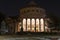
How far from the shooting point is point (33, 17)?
82.4 meters

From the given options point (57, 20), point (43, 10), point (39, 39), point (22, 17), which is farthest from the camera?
point (43, 10)

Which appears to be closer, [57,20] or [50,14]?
[57,20]

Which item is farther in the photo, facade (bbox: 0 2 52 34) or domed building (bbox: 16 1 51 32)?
domed building (bbox: 16 1 51 32)

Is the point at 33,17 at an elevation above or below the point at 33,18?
above

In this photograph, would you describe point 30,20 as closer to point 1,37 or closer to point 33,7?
point 33,7

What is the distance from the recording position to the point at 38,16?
82812mm

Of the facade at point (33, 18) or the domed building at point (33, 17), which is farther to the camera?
the domed building at point (33, 17)

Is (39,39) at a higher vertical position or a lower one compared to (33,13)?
lower

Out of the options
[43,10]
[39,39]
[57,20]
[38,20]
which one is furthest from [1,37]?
[43,10]

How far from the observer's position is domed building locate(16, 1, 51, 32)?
262ft

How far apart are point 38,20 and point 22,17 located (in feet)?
19.2

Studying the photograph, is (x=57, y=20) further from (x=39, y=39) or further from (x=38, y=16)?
(x=39, y=39)

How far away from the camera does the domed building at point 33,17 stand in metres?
80.0

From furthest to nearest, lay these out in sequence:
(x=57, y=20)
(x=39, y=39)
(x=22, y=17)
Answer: (x=22, y=17) < (x=57, y=20) < (x=39, y=39)
